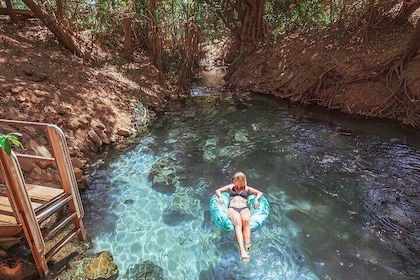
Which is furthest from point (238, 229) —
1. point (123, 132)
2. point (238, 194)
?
point (123, 132)

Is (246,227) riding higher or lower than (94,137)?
lower

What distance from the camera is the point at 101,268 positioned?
3527 millimetres

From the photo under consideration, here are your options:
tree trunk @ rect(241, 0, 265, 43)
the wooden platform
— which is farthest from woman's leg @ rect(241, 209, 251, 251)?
tree trunk @ rect(241, 0, 265, 43)

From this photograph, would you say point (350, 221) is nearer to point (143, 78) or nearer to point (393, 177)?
point (393, 177)

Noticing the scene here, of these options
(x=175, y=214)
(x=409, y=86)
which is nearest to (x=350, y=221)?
(x=175, y=214)

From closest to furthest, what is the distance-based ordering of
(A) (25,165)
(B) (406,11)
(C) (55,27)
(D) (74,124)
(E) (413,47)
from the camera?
(A) (25,165)
(D) (74,124)
(E) (413,47)
(C) (55,27)
(B) (406,11)

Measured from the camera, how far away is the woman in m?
3.62

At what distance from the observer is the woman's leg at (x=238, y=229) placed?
11.4 ft

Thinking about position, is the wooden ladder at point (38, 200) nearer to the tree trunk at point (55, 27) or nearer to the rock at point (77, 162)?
the rock at point (77, 162)

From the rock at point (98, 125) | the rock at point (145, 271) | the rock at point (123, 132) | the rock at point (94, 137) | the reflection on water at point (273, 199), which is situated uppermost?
the rock at point (98, 125)

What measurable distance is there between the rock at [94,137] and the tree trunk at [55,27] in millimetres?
3977

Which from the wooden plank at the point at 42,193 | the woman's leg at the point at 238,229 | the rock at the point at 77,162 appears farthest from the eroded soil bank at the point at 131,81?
the woman's leg at the point at 238,229

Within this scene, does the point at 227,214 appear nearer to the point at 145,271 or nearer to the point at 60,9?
the point at 145,271

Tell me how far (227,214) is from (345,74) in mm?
7586
